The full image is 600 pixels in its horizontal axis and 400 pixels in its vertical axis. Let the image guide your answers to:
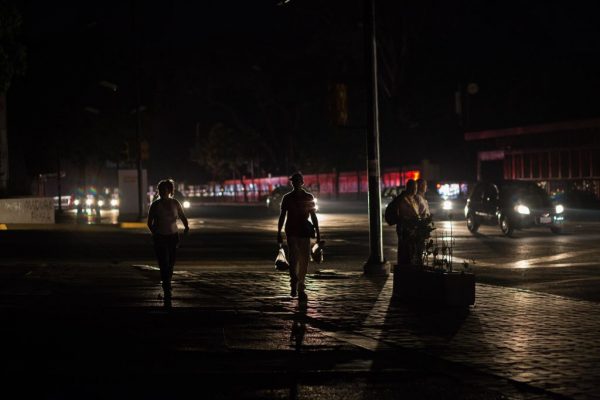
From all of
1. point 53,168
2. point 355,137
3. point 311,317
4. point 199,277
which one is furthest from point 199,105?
point 311,317

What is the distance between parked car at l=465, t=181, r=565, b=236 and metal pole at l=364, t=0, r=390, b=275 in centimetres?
1370

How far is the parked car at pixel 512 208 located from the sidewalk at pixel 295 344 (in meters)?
15.6

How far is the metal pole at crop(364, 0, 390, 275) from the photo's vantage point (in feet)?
62.2

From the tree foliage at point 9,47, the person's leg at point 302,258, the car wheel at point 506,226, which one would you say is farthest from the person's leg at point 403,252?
the tree foliage at point 9,47

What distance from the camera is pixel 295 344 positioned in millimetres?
11117

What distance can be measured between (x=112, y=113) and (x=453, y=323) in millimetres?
61815

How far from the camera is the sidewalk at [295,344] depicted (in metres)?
8.78

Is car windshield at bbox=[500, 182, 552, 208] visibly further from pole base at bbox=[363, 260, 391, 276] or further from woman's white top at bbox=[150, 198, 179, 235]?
woman's white top at bbox=[150, 198, 179, 235]

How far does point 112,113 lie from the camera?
72.2 m

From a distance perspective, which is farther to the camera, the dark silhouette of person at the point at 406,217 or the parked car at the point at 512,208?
the parked car at the point at 512,208

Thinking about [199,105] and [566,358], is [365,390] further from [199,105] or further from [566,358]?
[199,105]

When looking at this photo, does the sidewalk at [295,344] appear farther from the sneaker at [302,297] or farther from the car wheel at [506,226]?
the car wheel at [506,226]

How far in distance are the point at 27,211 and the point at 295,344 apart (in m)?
32.8

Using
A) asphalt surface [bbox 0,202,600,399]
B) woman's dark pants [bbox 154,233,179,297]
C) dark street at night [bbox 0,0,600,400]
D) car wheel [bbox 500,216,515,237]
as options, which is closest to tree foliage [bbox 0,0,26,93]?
dark street at night [bbox 0,0,600,400]
